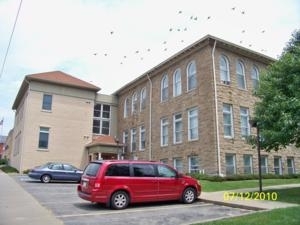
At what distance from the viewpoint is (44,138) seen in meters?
34.4

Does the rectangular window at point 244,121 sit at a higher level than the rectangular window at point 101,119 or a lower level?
lower

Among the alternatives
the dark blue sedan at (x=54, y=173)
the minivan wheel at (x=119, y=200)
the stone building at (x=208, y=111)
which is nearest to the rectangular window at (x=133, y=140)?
the stone building at (x=208, y=111)

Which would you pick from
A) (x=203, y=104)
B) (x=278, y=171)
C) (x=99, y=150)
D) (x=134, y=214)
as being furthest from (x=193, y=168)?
(x=134, y=214)

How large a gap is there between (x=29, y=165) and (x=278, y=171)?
21994 millimetres

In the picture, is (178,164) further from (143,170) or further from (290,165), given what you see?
(143,170)

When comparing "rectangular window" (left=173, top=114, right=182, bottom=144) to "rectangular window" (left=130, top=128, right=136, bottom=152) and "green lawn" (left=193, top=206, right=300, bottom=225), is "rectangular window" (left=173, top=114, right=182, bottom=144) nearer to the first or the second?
"rectangular window" (left=130, top=128, right=136, bottom=152)

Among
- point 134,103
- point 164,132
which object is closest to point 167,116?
point 164,132

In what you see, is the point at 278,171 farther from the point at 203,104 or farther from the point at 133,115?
Answer: the point at 133,115

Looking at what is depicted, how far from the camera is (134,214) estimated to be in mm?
11000

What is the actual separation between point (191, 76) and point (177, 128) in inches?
166

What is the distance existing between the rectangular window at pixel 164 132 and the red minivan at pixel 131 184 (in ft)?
49.6

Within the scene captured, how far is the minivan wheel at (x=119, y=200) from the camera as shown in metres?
11.9

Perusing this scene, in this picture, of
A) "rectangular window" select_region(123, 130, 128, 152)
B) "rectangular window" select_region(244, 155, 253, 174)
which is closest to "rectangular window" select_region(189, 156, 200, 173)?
"rectangular window" select_region(244, 155, 253, 174)
